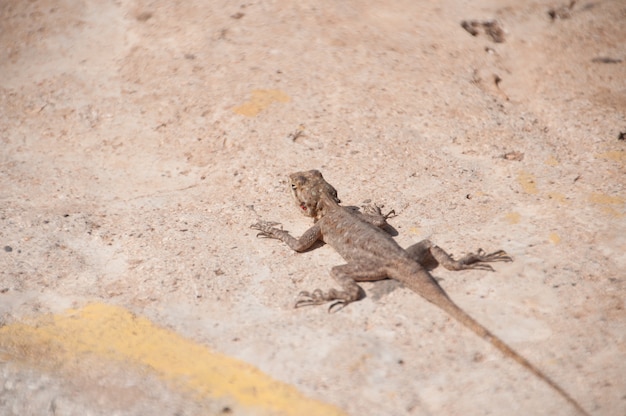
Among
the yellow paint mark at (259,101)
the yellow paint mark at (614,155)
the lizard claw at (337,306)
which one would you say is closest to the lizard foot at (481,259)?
the lizard claw at (337,306)

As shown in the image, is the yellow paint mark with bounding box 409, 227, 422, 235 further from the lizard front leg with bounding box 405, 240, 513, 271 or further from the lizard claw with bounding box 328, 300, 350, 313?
the lizard claw with bounding box 328, 300, 350, 313

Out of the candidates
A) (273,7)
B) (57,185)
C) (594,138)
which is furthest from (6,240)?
(594,138)

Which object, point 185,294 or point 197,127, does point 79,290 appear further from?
point 197,127

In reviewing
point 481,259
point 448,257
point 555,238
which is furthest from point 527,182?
point 448,257

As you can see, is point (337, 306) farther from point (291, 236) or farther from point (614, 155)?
point (614, 155)

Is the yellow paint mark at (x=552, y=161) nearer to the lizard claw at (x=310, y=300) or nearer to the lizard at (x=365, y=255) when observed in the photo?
the lizard at (x=365, y=255)
